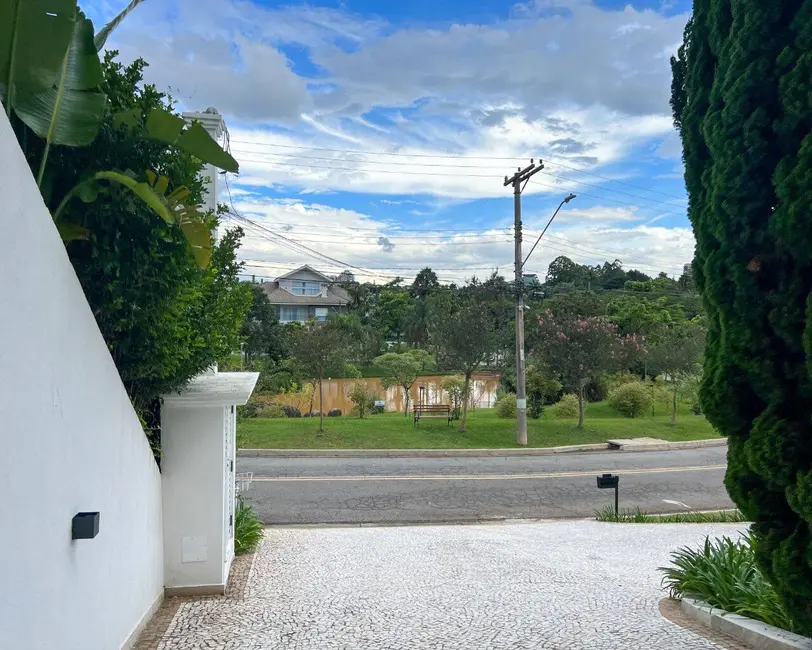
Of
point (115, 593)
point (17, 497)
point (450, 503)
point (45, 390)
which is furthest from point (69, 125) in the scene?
point (450, 503)

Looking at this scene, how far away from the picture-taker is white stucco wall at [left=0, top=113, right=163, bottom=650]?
2.49 metres

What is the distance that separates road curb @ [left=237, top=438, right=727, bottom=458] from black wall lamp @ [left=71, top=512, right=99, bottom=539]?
1546cm

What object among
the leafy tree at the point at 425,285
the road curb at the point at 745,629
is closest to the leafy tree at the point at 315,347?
the road curb at the point at 745,629

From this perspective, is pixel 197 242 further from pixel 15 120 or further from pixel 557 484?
pixel 557 484

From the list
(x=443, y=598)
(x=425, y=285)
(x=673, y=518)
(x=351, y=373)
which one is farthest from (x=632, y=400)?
(x=425, y=285)

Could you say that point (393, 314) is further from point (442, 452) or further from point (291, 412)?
point (442, 452)

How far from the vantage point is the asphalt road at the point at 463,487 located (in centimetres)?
1223

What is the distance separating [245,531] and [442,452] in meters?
12.4

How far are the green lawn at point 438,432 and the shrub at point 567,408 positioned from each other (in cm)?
40

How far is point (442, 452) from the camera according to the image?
19.6m

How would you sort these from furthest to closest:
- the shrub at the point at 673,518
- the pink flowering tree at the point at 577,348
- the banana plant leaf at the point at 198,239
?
the pink flowering tree at the point at 577,348 → the shrub at the point at 673,518 → the banana plant leaf at the point at 198,239

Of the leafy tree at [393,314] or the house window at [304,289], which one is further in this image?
the house window at [304,289]

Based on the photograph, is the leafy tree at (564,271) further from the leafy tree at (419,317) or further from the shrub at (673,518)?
the shrub at (673,518)

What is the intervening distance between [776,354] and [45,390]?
4.10 m
